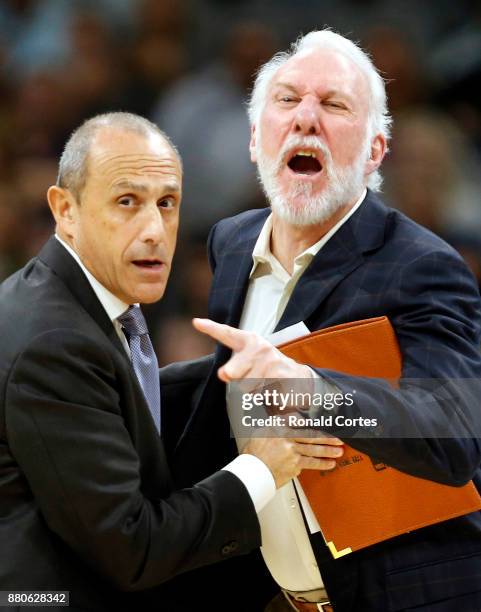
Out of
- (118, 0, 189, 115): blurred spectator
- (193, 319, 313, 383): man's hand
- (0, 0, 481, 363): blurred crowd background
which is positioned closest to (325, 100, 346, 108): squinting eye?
(193, 319, 313, 383): man's hand

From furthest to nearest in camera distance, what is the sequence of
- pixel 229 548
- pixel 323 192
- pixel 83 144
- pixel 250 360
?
pixel 323 192 < pixel 83 144 < pixel 229 548 < pixel 250 360

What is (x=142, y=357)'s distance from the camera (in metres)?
2.78

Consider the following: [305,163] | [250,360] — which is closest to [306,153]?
[305,163]

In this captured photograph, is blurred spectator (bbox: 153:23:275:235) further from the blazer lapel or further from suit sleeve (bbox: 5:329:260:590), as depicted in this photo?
suit sleeve (bbox: 5:329:260:590)

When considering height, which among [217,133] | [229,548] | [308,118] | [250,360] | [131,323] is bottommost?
[229,548]

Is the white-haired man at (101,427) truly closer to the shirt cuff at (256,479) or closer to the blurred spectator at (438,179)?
the shirt cuff at (256,479)

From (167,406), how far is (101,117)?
2.72ft

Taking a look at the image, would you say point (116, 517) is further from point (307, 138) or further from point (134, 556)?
point (307, 138)

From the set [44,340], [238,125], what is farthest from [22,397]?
[238,125]

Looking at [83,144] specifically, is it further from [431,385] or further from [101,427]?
[431,385]

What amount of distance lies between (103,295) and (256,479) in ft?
1.85

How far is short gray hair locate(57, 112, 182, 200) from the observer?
260 centimetres

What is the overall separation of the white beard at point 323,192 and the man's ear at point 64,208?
0.62 meters

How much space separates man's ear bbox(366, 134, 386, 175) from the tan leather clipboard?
0.62m
